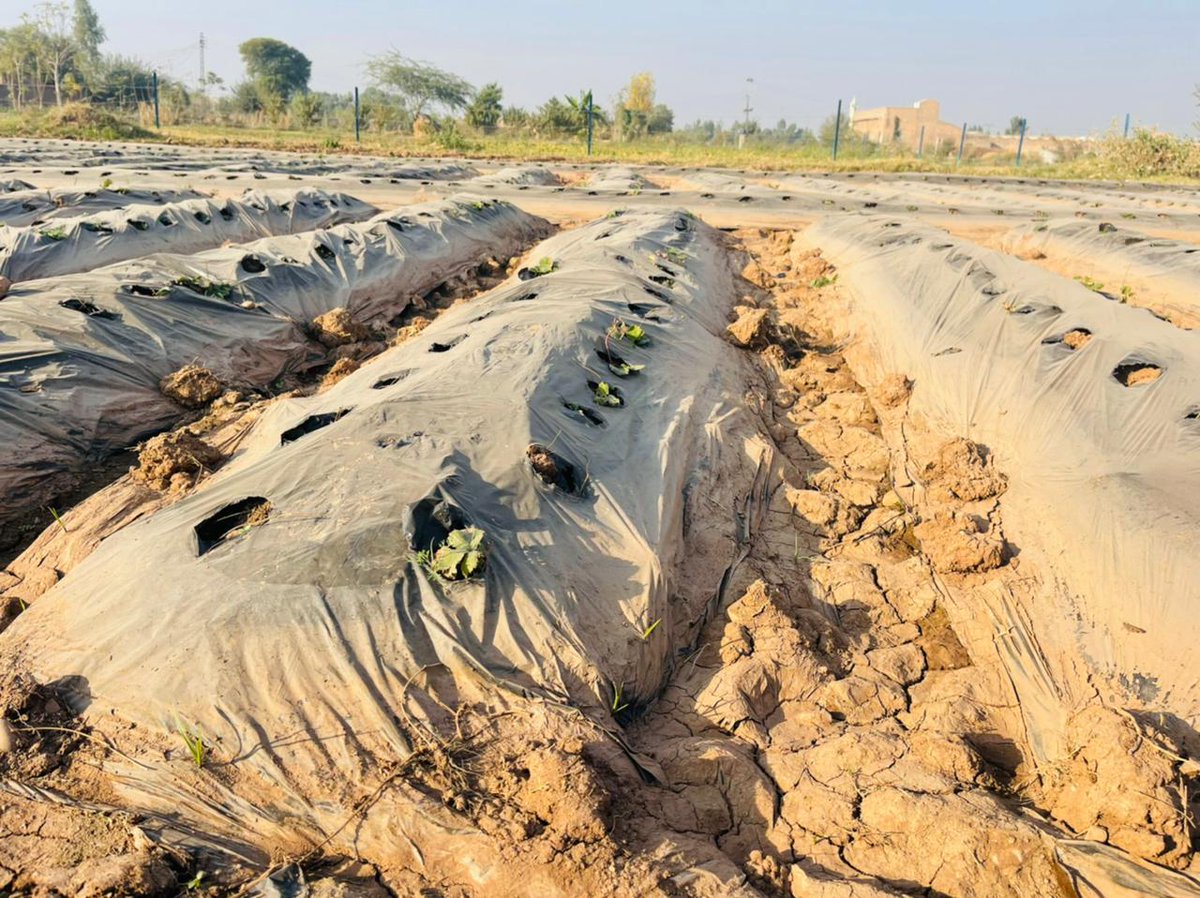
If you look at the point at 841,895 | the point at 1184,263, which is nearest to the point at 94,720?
the point at 841,895

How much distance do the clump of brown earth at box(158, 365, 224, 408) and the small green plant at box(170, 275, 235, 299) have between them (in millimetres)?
1173

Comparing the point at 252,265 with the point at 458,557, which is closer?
the point at 458,557

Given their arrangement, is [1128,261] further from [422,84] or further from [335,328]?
[422,84]

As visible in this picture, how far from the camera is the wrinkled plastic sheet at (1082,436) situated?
11.0ft

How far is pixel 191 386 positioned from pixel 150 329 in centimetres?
69

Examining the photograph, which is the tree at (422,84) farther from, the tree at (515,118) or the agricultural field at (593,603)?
the agricultural field at (593,603)

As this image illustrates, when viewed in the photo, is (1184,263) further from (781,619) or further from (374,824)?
(374,824)

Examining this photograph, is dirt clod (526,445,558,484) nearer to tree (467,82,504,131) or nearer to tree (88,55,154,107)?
tree (467,82,504,131)

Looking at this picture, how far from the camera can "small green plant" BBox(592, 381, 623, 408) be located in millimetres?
4904

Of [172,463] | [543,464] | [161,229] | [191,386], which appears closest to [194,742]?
[543,464]

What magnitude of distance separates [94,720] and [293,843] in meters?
0.93

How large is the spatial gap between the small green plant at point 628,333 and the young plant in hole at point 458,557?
308cm

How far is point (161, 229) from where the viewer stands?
33.2ft

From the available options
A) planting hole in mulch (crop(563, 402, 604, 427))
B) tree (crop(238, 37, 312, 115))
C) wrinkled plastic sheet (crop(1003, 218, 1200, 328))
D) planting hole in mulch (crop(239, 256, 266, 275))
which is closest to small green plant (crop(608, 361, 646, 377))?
planting hole in mulch (crop(563, 402, 604, 427))
